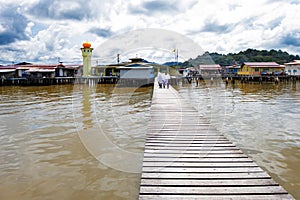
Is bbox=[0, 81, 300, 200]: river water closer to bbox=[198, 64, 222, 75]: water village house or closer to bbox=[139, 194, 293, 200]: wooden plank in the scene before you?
bbox=[139, 194, 293, 200]: wooden plank

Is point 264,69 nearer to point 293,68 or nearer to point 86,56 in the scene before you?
point 293,68

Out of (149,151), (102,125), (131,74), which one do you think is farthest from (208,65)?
(149,151)

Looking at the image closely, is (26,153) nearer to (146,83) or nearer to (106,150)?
(106,150)

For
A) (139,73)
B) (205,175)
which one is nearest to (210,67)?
(139,73)

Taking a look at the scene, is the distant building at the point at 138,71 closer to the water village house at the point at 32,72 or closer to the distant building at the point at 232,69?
the water village house at the point at 32,72

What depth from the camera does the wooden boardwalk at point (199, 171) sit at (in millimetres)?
3080

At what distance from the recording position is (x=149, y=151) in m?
4.73

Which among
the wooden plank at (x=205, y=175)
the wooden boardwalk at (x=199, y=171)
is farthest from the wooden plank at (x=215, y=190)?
the wooden plank at (x=205, y=175)

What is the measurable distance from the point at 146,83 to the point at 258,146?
1112 inches

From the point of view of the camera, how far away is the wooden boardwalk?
10.1ft

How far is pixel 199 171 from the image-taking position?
12.2 ft

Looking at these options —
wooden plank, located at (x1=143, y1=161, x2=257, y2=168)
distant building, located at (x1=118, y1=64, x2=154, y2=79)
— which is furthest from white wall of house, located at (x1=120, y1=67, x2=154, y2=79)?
wooden plank, located at (x1=143, y1=161, x2=257, y2=168)

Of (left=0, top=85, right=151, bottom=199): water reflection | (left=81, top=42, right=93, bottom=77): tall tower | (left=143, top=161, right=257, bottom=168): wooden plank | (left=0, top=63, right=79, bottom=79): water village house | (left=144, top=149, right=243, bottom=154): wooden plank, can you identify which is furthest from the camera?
(left=0, top=63, right=79, bottom=79): water village house

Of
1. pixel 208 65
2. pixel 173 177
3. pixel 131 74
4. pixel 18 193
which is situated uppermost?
pixel 208 65
